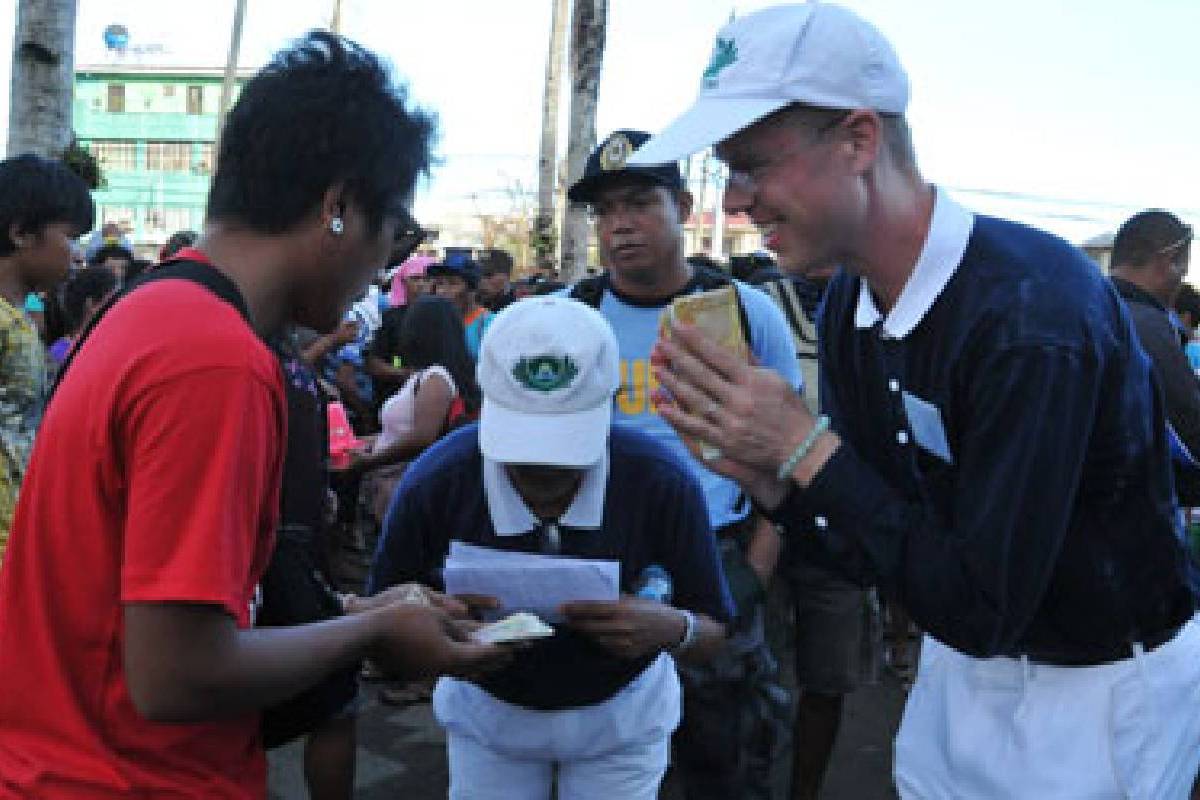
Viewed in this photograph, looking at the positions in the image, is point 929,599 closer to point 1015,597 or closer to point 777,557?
point 1015,597

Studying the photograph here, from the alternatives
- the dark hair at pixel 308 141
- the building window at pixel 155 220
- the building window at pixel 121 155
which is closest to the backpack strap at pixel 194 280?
the dark hair at pixel 308 141

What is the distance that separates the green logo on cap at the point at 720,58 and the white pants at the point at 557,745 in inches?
51.0

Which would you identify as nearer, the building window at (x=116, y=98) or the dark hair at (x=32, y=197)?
the dark hair at (x=32, y=197)

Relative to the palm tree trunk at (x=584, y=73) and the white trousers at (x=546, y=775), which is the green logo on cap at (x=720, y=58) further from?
the palm tree trunk at (x=584, y=73)

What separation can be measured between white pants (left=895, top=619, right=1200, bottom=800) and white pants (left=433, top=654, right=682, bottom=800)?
2.51 feet

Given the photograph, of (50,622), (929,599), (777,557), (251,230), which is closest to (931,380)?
(929,599)

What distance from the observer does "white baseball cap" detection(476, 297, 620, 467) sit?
203cm

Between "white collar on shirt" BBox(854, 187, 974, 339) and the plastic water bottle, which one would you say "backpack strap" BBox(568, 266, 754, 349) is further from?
"white collar on shirt" BBox(854, 187, 974, 339)

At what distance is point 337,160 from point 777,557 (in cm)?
214

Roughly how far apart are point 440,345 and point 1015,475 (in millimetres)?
3602

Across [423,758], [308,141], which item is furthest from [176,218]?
[308,141]

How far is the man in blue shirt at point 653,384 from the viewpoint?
2787mm

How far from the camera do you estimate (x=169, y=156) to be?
167 ft

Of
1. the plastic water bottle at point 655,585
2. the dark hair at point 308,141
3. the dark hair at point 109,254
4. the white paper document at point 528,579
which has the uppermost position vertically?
the dark hair at point 308,141
